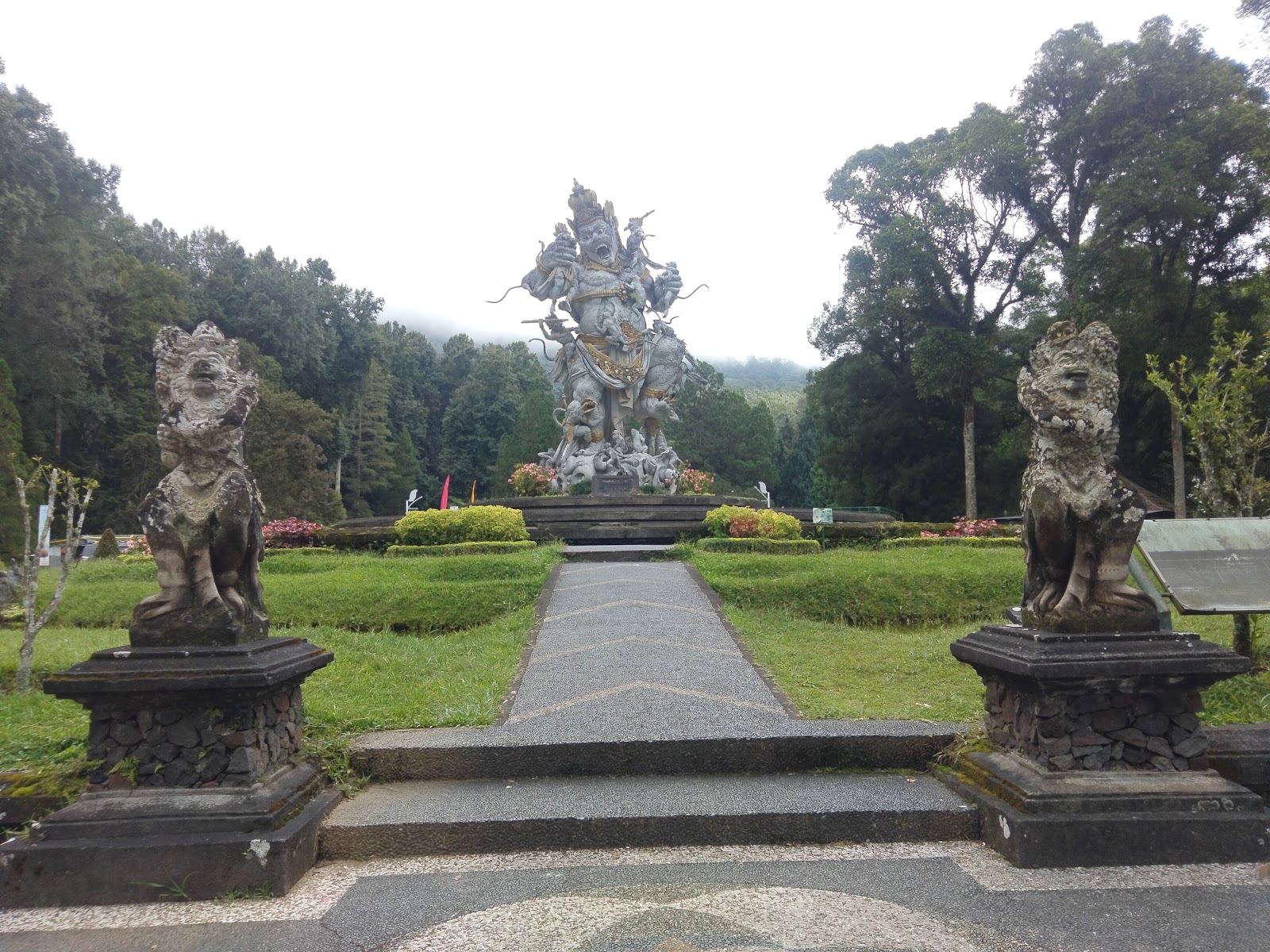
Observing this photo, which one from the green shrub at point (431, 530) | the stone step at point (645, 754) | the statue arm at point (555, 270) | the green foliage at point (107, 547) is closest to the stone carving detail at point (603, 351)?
the statue arm at point (555, 270)

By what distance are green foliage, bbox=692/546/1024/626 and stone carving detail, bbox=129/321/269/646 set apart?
5273 millimetres

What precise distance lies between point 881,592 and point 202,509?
247 inches

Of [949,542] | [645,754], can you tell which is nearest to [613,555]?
[949,542]

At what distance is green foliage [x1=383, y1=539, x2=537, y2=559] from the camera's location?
11.8 meters

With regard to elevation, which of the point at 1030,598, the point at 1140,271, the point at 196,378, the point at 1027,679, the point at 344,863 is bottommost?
the point at 344,863

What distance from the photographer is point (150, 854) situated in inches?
121

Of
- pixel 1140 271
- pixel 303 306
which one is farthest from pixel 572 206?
pixel 303 306

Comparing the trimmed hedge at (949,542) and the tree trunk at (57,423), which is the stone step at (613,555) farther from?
the tree trunk at (57,423)

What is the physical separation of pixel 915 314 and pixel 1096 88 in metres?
7.23

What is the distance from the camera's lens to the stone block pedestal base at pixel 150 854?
Result: 10.0 ft

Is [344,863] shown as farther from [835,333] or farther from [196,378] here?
[835,333]

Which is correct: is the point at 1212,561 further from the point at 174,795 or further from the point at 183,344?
the point at 183,344

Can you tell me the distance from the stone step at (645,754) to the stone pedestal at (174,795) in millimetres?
529

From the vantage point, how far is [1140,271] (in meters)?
20.4
